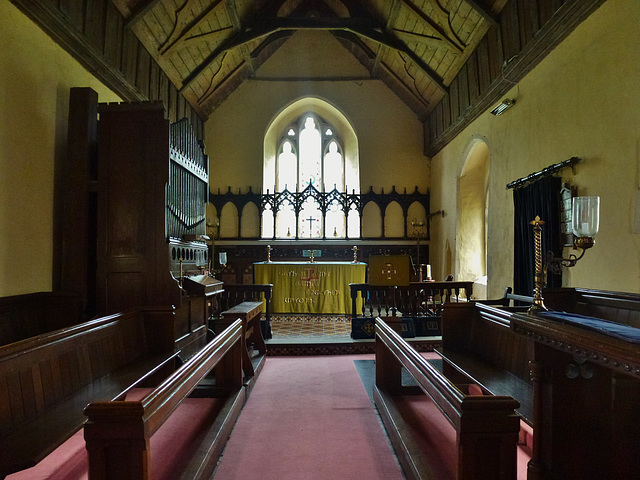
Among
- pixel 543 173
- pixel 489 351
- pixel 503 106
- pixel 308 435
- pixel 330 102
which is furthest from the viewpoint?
pixel 330 102

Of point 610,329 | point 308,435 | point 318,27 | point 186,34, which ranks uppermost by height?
point 318,27

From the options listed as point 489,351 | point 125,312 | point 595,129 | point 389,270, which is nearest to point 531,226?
point 595,129

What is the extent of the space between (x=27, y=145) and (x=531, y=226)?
5599 millimetres

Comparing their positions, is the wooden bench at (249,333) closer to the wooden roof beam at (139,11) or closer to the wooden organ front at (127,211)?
the wooden organ front at (127,211)

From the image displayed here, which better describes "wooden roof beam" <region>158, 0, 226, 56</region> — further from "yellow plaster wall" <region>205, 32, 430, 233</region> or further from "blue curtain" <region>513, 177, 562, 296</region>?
"blue curtain" <region>513, 177, 562, 296</region>

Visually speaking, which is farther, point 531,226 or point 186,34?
point 186,34

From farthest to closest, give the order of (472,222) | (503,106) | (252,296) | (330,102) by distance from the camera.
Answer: (330,102)
(472,222)
(252,296)
(503,106)

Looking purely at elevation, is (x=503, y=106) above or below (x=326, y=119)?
below

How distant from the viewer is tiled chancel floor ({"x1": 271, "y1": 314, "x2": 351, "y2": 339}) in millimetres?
5359

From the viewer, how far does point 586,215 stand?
1.89 metres

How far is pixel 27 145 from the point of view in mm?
3625

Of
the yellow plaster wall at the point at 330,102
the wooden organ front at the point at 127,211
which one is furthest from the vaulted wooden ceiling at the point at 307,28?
the wooden organ front at the point at 127,211

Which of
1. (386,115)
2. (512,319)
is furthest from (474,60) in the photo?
(512,319)

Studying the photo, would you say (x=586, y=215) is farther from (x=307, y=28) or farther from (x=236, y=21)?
(x=307, y=28)
